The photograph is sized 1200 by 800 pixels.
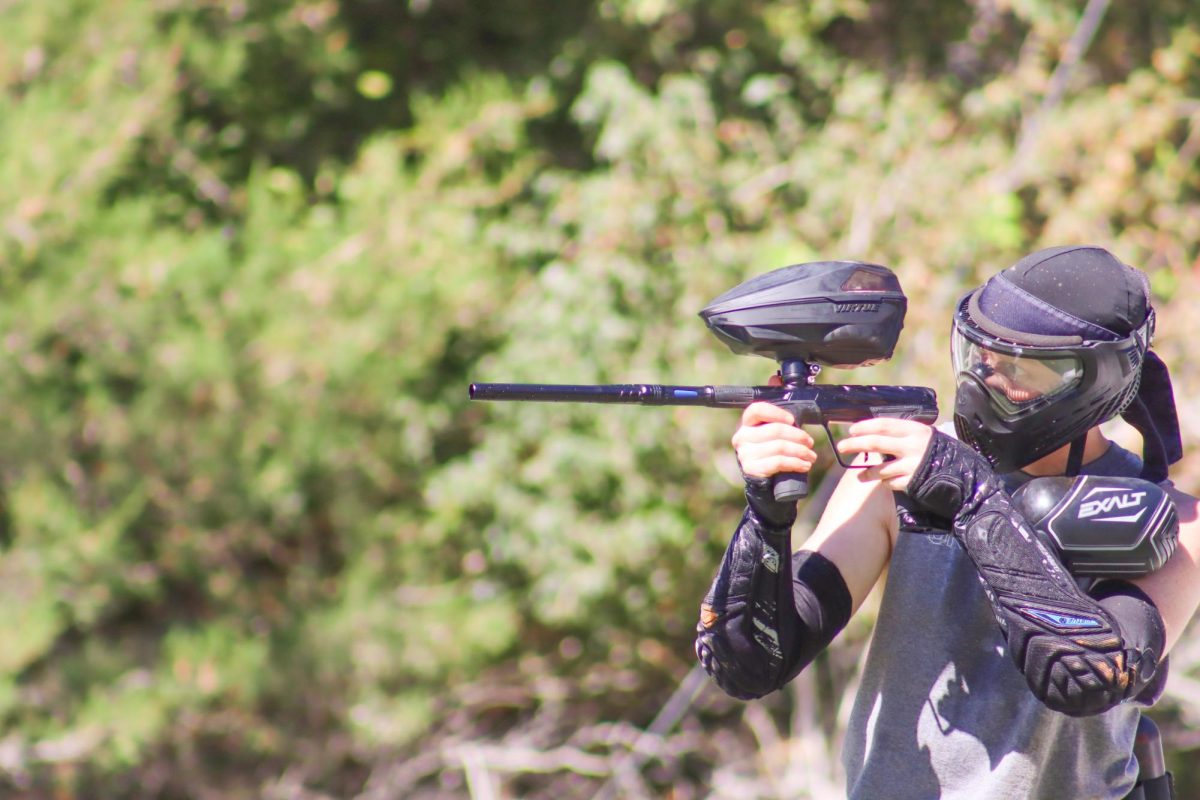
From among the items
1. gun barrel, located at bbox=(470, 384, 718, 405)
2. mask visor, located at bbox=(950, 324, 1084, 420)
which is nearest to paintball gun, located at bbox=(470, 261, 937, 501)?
gun barrel, located at bbox=(470, 384, 718, 405)

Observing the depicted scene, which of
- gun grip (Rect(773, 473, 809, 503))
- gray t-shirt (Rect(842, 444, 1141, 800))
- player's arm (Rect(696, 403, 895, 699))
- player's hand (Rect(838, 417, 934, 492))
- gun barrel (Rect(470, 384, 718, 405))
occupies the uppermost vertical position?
gun barrel (Rect(470, 384, 718, 405))

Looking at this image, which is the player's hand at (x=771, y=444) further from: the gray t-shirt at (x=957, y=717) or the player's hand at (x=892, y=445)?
the gray t-shirt at (x=957, y=717)

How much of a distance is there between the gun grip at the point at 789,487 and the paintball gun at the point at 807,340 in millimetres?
124

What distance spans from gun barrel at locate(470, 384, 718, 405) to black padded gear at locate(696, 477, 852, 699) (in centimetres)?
17

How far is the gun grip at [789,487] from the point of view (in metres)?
1.79

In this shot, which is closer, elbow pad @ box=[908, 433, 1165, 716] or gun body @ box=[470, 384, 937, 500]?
elbow pad @ box=[908, 433, 1165, 716]

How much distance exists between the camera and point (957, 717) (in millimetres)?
1937

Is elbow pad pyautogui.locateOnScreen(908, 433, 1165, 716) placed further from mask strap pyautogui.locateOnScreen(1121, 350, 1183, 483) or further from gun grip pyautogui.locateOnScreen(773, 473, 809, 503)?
mask strap pyautogui.locateOnScreen(1121, 350, 1183, 483)

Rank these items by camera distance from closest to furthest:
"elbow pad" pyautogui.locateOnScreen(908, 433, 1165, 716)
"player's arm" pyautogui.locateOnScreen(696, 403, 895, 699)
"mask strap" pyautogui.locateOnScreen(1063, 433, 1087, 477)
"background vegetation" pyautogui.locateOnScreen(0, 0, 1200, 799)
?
"elbow pad" pyautogui.locateOnScreen(908, 433, 1165, 716) < "player's arm" pyautogui.locateOnScreen(696, 403, 895, 699) < "mask strap" pyautogui.locateOnScreen(1063, 433, 1087, 477) < "background vegetation" pyautogui.locateOnScreen(0, 0, 1200, 799)

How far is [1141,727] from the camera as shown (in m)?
2.10

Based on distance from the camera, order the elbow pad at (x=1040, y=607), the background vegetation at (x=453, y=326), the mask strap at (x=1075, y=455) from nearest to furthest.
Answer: the elbow pad at (x=1040, y=607) < the mask strap at (x=1075, y=455) < the background vegetation at (x=453, y=326)

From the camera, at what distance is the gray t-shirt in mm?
1913

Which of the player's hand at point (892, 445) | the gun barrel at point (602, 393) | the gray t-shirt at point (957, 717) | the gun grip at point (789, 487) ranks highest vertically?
the gun barrel at point (602, 393)

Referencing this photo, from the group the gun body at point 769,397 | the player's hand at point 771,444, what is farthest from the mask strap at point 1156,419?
the player's hand at point 771,444
